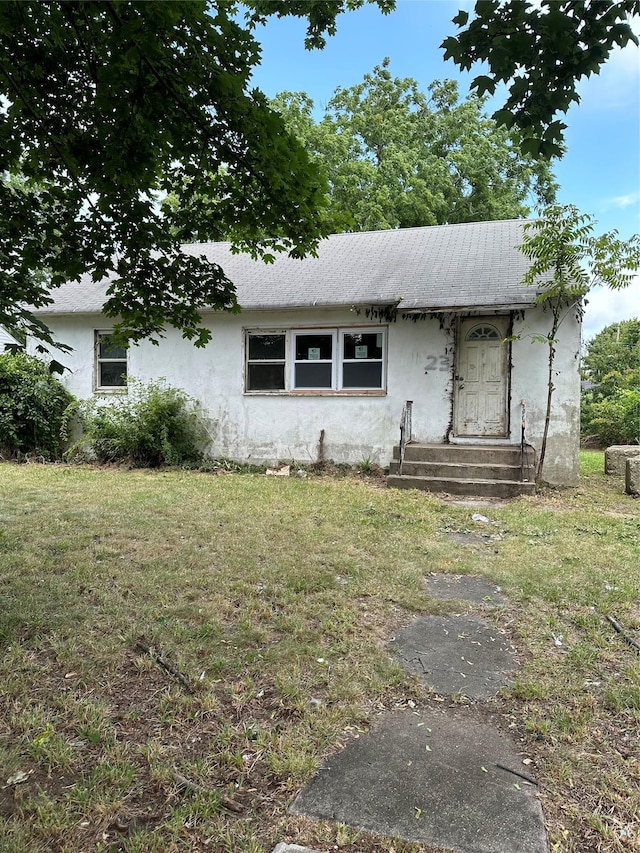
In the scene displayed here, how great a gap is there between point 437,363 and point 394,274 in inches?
84.8

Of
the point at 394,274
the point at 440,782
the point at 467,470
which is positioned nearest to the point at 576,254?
the point at 394,274

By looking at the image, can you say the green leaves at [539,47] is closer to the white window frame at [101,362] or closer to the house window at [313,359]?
the house window at [313,359]

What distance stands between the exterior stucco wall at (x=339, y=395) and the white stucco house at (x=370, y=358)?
2cm

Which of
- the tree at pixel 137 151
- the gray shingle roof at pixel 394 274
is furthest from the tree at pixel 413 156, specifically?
the tree at pixel 137 151

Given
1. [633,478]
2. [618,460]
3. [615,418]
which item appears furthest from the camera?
[615,418]

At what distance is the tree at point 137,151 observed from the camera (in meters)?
2.81

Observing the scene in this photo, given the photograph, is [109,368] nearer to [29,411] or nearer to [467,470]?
[29,411]

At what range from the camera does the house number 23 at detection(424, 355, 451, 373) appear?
Answer: 9430 millimetres

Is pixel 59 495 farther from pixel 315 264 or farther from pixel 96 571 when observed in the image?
pixel 315 264

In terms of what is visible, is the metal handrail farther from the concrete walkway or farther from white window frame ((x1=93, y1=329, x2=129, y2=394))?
white window frame ((x1=93, y1=329, x2=129, y2=394))

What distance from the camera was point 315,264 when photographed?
11.4 metres

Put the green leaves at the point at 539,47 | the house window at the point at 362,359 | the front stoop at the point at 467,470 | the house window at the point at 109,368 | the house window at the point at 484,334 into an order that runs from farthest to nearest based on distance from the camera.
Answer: the house window at the point at 109,368
the house window at the point at 362,359
the house window at the point at 484,334
the front stoop at the point at 467,470
the green leaves at the point at 539,47

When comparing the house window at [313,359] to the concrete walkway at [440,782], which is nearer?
the concrete walkway at [440,782]

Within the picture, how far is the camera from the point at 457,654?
3.10 metres
